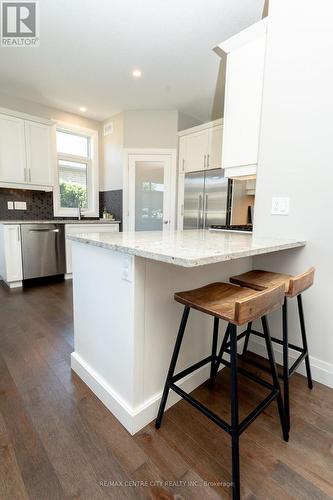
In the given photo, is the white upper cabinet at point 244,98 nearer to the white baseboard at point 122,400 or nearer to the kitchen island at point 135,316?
the kitchen island at point 135,316

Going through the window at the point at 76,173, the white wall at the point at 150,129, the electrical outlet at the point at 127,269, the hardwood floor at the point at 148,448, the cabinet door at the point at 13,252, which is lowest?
the hardwood floor at the point at 148,448

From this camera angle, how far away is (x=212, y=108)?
397 centimetres

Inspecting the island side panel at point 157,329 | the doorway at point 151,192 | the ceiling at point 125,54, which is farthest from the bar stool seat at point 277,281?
the doorway at point 151,192

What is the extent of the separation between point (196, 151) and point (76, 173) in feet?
7.31

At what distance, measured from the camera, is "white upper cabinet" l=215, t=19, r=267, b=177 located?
70.3 inches

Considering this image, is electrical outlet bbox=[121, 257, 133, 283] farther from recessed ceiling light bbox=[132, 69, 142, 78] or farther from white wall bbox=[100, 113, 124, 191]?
white wall bbox=[100, 113, 124, 191]

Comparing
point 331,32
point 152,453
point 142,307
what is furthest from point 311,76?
point 152,453

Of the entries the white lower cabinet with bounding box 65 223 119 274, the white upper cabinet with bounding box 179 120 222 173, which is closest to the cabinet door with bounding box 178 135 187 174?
the white upper cabinet with bounding box 179 120 222 173

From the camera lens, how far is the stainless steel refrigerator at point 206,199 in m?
3.76

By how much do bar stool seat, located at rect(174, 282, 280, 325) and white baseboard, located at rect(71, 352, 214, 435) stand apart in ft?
1.93

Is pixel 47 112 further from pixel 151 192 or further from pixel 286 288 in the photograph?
pixel 286 288

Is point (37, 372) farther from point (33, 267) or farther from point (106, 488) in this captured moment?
point (33, 267)

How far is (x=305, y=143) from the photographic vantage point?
5.25ft

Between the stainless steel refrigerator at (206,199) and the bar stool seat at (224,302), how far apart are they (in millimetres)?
2614
